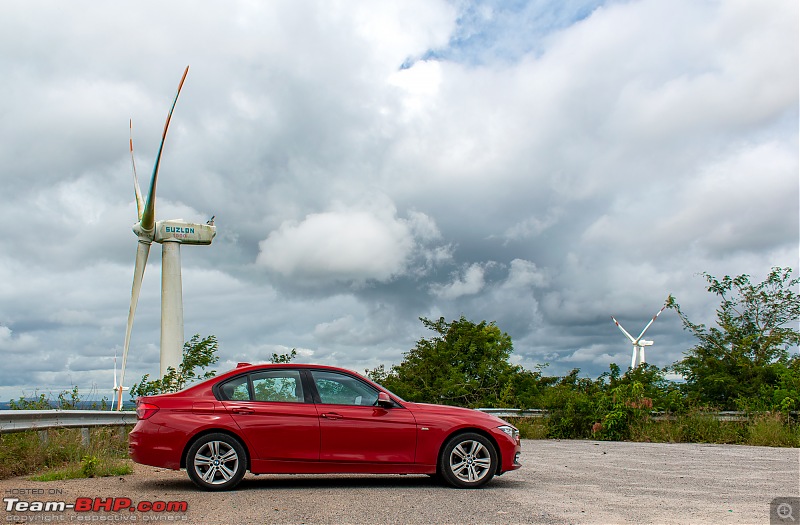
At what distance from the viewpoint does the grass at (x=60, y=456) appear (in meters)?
9.45

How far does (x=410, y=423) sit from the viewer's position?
28.5 ft

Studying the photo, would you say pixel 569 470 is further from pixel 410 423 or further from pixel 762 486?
pixel 410 423

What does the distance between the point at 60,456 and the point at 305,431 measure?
4380mm

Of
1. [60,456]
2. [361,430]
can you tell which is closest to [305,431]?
[361,430]

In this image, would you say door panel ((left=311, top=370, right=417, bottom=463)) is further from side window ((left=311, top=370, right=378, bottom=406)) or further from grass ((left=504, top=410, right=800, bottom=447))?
grass ((left=504, top=410, right=800, bottom=447))

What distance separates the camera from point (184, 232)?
81.1ft

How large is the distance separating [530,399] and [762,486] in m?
12.9

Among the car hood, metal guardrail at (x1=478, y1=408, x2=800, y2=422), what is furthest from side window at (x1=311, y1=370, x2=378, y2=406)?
metal guardrail at (x1=478, y1=408, x2=800, y2=422)

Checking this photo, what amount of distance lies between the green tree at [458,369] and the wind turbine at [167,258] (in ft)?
21.7

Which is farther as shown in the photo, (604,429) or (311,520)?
(604,429)

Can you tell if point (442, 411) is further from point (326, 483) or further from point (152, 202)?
point (152, 202)

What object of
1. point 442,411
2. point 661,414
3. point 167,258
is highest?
point 167,258

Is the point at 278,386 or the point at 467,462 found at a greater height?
the point at 278,386

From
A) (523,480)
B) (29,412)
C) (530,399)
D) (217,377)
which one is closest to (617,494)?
(523,480)
